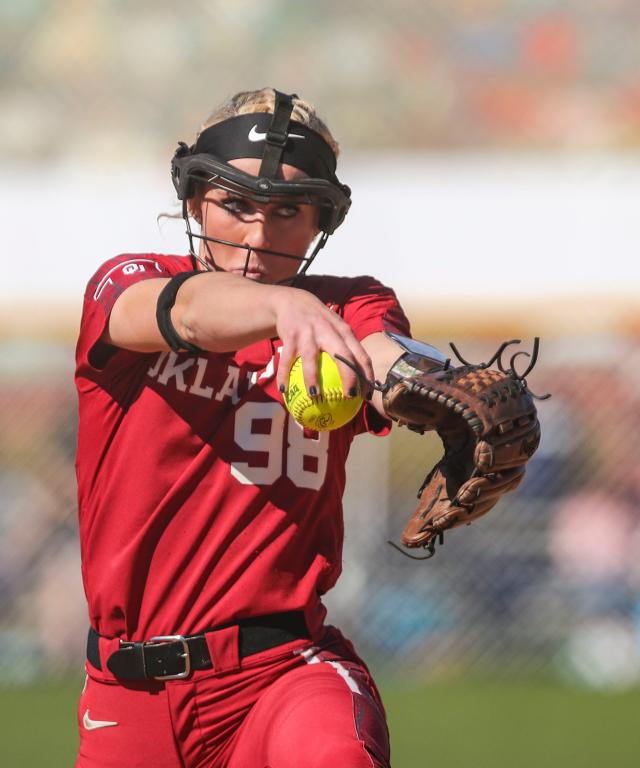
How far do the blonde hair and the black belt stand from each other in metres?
1.21

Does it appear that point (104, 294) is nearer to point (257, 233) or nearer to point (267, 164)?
point (257, 233)

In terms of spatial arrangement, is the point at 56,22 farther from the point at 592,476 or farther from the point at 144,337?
the point at 144,337

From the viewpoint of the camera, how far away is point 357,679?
279 cm

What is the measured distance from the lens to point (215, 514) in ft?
9.35

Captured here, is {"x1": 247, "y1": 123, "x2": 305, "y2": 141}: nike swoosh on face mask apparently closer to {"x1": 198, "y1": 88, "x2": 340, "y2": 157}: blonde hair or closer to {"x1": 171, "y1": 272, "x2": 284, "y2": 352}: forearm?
{"x1": 198, "y1": 88, "x2": 340, "y2": 157}: blonde hair

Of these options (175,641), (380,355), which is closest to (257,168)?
(380,355)

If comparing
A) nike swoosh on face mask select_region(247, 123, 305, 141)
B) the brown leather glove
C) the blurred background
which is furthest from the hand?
the blurred background

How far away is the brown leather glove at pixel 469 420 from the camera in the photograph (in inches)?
92.0

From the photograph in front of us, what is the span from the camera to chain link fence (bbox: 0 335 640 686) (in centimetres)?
696

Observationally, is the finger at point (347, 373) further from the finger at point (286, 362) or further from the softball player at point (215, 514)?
the softball player at point (215, 514)

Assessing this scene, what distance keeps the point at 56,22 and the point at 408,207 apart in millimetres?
2709

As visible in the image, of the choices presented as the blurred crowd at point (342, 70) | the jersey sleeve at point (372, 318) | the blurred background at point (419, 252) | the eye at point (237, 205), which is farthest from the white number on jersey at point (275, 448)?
the blurred crowd at point (342, 70)

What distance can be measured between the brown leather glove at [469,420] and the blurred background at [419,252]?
416 centimetres

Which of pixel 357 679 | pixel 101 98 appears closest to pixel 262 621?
pixel 357 679
